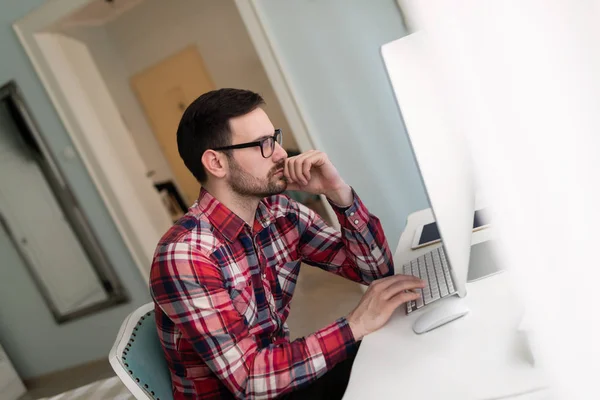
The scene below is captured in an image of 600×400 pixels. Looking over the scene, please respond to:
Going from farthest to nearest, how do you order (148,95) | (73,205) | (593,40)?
A: (148,95), (73,205), (593,40)

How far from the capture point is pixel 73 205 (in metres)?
2.99

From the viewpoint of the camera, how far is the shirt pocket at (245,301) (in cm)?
105

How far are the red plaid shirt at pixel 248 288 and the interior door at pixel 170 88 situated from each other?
427 centimetres

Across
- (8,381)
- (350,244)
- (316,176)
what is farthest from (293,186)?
(8,381)

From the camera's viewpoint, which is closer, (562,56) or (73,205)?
(562,56)

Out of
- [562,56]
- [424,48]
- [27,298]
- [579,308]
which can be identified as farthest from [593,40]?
[27,298]

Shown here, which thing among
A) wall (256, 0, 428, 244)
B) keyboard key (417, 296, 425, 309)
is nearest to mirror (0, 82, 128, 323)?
wall (256, 0, 428, 244)

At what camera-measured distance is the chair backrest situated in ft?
3.16

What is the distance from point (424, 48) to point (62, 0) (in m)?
2.62

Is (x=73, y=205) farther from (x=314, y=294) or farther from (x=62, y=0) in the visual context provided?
(x=314, y=294)

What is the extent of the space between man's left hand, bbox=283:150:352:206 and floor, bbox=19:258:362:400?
5.11 ft

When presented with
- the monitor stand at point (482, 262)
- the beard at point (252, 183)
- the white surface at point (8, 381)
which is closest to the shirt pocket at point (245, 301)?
the beard at point (252, 183)

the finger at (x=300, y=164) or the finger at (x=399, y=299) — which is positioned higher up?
the finger at (x=300, y=164)

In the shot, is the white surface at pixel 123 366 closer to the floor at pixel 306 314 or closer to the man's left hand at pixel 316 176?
the man's left hand at pixel 316 176
